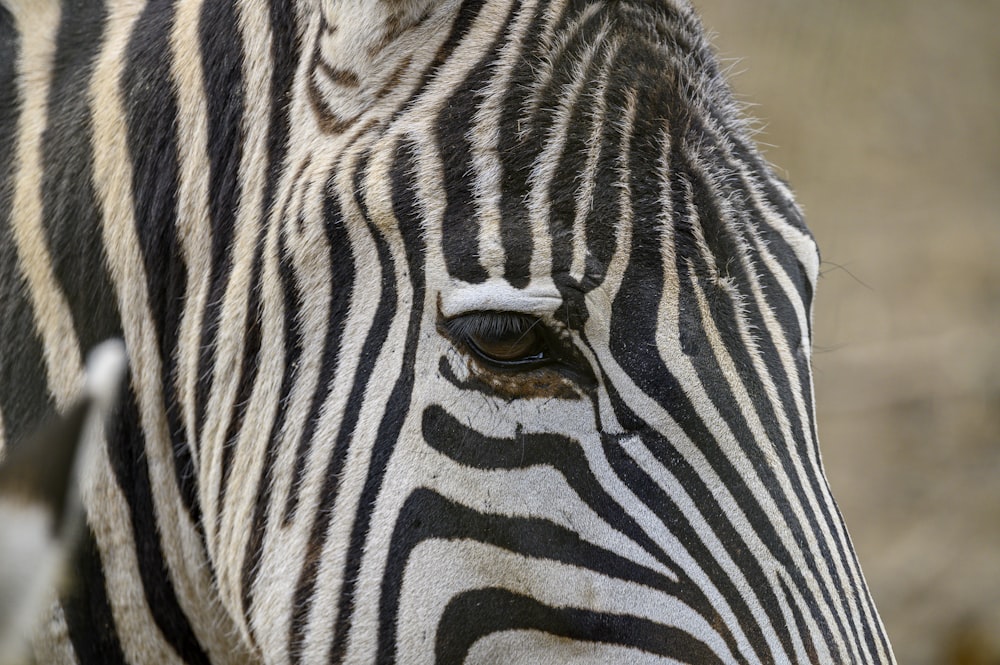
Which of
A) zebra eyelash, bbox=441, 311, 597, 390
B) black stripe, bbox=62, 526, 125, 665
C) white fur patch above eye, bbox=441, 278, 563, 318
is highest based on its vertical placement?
white fur patch above eye, bbox=441, 278, 563, 318

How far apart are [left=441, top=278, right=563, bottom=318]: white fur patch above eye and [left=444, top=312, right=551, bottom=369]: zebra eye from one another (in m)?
0.02

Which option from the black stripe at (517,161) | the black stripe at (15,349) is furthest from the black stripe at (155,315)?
the black stripe at (517,161)

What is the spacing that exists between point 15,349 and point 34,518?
191cm

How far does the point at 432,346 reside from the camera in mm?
2318

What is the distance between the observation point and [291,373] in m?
2.48

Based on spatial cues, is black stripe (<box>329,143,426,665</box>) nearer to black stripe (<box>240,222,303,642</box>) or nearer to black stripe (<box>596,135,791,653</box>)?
black stripe (<box>240,222,303,642</box>)

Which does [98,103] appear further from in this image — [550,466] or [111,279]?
[550,466]

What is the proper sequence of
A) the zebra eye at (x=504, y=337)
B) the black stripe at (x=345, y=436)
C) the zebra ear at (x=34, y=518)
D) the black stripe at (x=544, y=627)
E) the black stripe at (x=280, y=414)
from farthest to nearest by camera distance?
the black stripe at (x=280, y=414) < the black stripe at (x=345, y=436) < the zebra eye at (x=504, y=337) < the black stripe at (x=544, y=627) < the zebra ear at (x=34, y=518)

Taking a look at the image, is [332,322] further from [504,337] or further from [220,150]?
[220,150]

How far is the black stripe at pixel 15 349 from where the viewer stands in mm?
2727

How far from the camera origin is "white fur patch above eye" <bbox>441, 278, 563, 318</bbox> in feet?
7.30

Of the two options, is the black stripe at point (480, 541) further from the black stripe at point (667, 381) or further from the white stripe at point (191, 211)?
the white stripe at point (191, 211)

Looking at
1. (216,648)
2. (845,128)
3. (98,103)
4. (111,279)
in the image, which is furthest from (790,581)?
(845,128)

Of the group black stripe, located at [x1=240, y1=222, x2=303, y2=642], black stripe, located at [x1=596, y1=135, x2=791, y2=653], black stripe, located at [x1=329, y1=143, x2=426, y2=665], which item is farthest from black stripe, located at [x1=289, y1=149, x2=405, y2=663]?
black stripe, located at [x1=596, y1=135, x2=791, y2=653]
